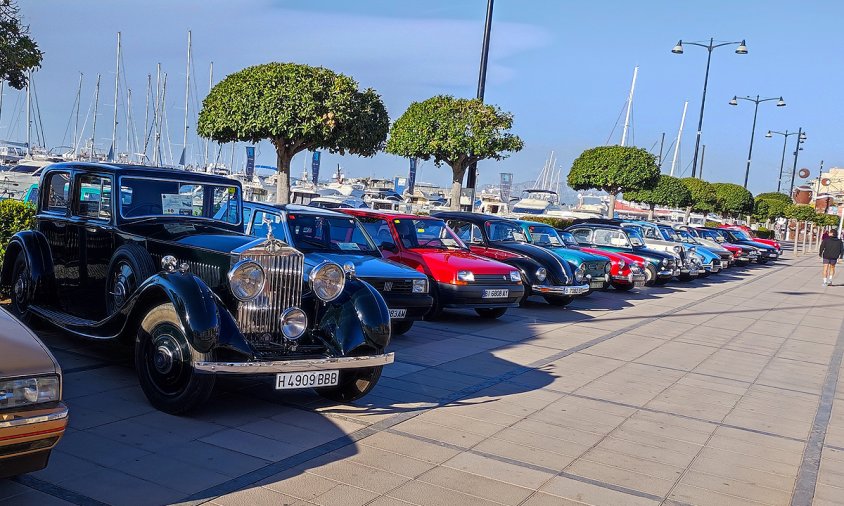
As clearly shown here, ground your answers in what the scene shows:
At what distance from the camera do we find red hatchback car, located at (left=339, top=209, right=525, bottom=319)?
12.1 meters

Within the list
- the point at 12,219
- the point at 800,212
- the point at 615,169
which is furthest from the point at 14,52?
the point at 800,212

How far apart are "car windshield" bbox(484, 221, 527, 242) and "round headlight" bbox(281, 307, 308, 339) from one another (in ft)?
30.3

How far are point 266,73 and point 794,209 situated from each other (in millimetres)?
55995

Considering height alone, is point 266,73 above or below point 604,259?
above

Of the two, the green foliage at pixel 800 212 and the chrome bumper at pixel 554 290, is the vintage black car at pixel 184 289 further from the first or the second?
the green foliage at pixel 800 212

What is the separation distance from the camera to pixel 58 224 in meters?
8.30

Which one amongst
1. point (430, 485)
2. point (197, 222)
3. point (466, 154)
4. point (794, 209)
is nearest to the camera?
point (430, 485)

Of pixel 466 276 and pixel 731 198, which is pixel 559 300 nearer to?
pixel 466 276

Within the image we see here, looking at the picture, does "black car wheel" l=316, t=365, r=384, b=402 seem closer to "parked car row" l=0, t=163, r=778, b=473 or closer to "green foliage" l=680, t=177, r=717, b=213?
"parked car row" l=0, t=163, r=778, b=473

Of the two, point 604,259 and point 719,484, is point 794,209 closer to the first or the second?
point 604,259

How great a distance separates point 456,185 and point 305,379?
51.5 ft

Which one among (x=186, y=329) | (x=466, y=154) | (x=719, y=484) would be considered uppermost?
(x=466, y=154)

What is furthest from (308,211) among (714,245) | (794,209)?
(794,209)

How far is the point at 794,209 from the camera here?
62344mm
